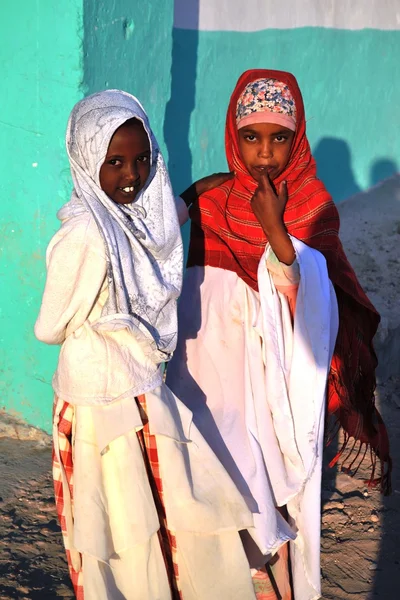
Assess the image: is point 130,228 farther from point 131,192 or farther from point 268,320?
point 268,320

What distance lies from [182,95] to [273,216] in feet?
6.81

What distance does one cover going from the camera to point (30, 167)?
138 inches

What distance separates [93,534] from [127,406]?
38 centimetres

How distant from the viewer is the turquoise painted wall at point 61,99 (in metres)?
3.26

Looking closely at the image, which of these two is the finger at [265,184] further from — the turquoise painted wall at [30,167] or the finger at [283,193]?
the turquoise painted wall at [30,167]

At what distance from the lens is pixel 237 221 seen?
9.03 ft

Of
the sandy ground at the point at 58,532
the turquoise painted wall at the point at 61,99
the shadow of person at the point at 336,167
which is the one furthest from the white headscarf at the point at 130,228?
the shadow of person at the point at 336,167

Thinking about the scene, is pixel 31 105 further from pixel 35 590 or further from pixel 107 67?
pixel 35 590

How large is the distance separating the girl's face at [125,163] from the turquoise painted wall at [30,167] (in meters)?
1.12

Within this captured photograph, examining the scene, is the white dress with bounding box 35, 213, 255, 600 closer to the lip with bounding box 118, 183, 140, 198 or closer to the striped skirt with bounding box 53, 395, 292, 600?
the striped skirt with bounding box 53, 395, 292, 600

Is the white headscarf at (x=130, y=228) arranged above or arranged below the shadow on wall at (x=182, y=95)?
below

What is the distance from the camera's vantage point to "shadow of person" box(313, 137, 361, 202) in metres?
6.25

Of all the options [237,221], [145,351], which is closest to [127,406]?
[145,351]

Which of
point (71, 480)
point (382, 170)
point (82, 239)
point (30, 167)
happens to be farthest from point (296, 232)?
point (382, 170)
